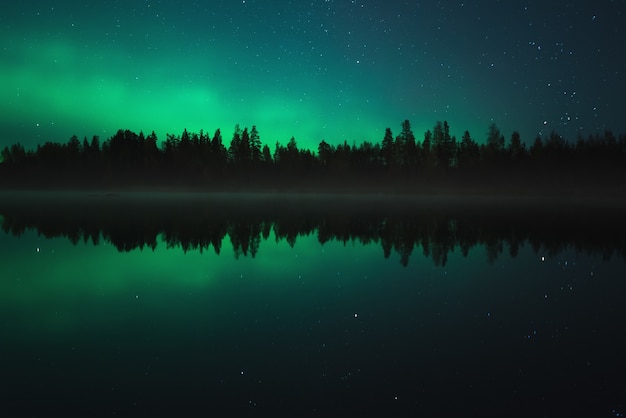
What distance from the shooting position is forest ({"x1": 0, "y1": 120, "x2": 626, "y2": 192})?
130 m

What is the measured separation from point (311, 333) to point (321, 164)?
14743cm

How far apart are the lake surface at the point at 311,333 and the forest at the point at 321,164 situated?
386 feet

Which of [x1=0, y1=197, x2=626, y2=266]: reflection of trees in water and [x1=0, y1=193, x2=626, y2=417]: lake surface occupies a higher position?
[x1=0, y1=197, x2=626, y2=266]: reflection of trees in water

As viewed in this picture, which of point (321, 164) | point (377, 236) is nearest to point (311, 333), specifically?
point (377, 236)

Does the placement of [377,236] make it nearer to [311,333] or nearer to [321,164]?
[311,333]

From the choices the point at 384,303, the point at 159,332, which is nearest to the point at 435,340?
the point at 384,303

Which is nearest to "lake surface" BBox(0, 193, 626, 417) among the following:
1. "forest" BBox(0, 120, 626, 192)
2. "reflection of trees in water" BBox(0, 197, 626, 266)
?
"reflection of trees in water" BBox(0, 197, 626, 266)

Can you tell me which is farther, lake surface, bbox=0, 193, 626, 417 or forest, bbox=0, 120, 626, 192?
forest, bbox=0, 120, 626, 192

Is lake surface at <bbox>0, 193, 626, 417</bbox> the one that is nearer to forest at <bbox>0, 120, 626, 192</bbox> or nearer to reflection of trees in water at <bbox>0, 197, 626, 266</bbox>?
reflection of trees in water at <bbox>0, 197, 626, 266</bbox>

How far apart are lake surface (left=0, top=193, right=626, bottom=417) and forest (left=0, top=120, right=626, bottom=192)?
386 feet

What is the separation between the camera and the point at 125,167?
508 ft

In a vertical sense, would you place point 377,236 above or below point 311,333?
above

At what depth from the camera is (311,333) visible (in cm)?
1106

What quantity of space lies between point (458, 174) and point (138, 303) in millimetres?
133586
